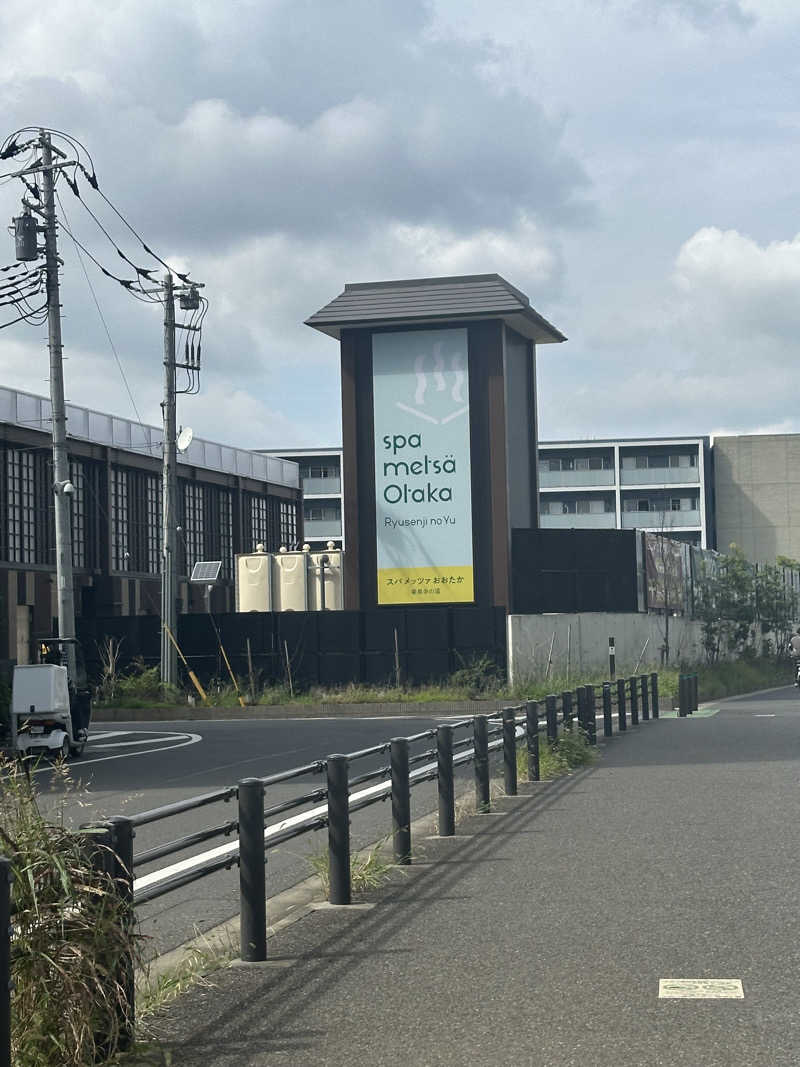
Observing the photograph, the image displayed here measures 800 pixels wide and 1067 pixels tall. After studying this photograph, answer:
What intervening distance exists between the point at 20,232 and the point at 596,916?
87.4 ft

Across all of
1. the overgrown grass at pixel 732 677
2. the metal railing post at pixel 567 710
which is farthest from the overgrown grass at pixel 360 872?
the overgrown grass at pixel 732 677

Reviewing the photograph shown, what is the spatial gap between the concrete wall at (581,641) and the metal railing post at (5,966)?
35.6m

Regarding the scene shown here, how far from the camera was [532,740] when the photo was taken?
56.9 ft

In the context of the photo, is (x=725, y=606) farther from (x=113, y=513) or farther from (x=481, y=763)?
(x=481, y=763)

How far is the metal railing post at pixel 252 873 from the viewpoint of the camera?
301 inches

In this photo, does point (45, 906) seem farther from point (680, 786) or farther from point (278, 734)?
point (278, 734)

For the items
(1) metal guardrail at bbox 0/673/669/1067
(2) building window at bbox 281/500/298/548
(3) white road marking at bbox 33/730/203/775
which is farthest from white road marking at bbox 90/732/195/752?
(2) building window at bbox 281/500/298/548

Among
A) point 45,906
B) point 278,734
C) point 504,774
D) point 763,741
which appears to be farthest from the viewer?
point 278,734

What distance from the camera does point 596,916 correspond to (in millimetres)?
8695

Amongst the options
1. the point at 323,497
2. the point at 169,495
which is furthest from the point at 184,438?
the point at 323,497

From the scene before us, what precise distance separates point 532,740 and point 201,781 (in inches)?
161

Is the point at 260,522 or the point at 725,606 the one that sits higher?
the point at 260,522

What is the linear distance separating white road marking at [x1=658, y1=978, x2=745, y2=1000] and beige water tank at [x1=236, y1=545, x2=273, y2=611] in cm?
4031

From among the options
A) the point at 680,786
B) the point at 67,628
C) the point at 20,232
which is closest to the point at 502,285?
the point at 20,232
